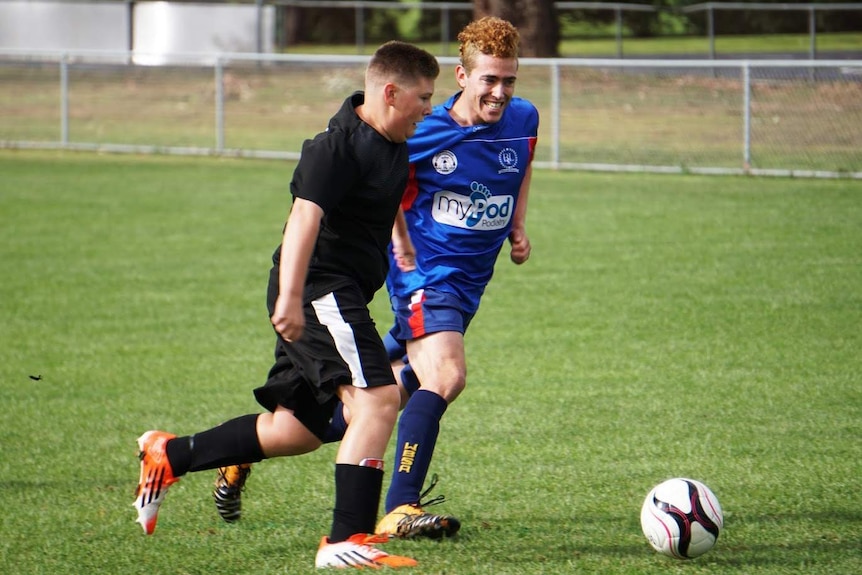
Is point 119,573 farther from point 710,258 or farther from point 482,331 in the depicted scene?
point 710,258

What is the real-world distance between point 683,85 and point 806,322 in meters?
10.7

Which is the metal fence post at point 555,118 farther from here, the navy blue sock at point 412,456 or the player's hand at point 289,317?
the player's hand at point 289,317

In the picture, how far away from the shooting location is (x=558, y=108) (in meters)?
17.2

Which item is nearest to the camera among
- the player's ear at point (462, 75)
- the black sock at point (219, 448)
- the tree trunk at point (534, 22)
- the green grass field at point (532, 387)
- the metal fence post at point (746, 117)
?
the black sock at point (219, 448)

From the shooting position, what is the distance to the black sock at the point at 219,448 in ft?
13.6

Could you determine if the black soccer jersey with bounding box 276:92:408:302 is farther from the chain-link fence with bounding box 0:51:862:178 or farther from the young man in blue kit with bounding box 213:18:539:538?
the chain-link fence with bounding box 0:51:862:178

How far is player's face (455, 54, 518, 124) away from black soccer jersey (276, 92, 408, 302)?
698mm

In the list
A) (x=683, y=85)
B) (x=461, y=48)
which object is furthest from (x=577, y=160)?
(x=461, y=48)

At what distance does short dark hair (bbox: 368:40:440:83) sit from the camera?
3906mm

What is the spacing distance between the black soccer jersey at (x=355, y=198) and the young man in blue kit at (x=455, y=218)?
515 millimetres

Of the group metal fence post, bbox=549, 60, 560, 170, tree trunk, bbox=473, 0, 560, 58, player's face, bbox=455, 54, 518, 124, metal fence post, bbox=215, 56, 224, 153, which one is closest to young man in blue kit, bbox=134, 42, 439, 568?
player's face, bbox=455, 54, 518, 124

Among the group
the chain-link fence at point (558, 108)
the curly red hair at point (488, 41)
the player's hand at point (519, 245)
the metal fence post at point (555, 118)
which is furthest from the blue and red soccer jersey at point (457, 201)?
the metal fence post at point (555, 118)

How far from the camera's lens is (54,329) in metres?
8.40

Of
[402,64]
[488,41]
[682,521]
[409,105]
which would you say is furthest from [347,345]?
[488,41]
